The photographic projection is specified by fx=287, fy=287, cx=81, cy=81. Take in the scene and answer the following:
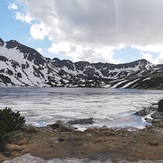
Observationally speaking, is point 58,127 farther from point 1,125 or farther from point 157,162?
point 157,162

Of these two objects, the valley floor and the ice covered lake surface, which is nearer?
the valley floor

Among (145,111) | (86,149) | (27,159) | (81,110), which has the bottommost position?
(81,110)

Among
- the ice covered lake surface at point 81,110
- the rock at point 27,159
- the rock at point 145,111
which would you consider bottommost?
the ice covered lake surface at point 81,110

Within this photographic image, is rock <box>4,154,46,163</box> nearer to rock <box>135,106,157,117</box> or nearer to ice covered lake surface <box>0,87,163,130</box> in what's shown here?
ice covered lake surface <box>0,87,163,130</box>

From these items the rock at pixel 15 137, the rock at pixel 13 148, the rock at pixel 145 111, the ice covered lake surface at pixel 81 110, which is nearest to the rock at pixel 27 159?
the rock at pixel 13 148

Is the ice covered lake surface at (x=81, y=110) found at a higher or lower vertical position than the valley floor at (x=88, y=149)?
lower

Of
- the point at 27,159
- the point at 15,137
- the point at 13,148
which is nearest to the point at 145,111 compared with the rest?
the point at 15,137

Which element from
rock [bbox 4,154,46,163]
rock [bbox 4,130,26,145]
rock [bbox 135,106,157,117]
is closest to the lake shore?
rock [bbox 4,130,26,145]

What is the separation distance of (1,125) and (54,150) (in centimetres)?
367

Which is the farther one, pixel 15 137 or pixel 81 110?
pixel 81 110

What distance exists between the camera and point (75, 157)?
1366 centimetres

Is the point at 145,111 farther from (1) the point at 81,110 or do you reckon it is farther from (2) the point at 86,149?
(2) the point at 86,149

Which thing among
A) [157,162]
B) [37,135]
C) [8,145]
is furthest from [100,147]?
[37,135]

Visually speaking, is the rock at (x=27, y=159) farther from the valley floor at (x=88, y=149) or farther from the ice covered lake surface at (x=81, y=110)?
the ice covered lake surface at (x=81, y=110)
